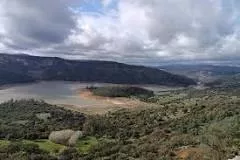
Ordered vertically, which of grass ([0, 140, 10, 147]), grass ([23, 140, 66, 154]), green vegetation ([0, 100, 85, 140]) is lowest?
green vegetation ([0, 100, 85, 140])

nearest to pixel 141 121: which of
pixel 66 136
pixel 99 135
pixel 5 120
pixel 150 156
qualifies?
pixel 99 135

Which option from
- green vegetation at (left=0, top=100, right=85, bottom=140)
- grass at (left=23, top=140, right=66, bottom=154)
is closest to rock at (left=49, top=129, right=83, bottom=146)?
grass at (left=23, top=140, right=66, bottom=154)

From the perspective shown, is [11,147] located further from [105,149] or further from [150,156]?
[150,156]

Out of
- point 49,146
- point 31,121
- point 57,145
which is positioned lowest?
point 31,121

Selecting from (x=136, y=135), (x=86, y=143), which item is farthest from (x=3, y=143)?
(x=136, y=135)

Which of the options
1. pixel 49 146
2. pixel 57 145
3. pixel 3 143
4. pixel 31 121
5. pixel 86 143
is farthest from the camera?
pixel 31 121

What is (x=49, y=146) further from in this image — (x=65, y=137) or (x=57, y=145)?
(x=65, y=137)

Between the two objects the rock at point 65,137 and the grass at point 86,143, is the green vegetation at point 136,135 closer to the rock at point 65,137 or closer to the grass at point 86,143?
the grass at point 86,143

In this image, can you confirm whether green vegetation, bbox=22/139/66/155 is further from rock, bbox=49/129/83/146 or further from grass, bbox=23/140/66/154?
rock, bbox=49/129/83/146
